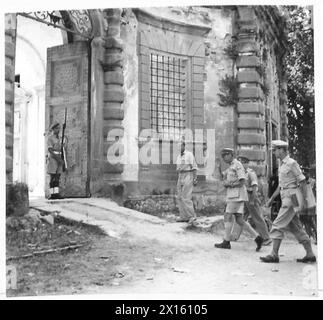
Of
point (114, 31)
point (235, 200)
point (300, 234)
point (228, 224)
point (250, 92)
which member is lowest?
point (300, 234)

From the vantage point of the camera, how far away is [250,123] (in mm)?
7258

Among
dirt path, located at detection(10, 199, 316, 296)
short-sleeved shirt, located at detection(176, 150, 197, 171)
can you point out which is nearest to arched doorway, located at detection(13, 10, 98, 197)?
dirt path, located at detection(10, 199, 316, 296)

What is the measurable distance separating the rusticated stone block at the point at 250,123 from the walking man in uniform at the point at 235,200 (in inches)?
29.3

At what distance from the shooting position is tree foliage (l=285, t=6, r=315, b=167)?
258 inches

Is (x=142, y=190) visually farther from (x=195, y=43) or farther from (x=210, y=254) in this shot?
(x=195, y=43)

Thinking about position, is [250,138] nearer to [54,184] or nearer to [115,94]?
[115,94]

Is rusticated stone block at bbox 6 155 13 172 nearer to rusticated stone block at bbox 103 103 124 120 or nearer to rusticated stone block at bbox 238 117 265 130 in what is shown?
rusticated stone block at bbox 103 103 124 120

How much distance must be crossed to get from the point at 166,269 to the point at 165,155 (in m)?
1.58

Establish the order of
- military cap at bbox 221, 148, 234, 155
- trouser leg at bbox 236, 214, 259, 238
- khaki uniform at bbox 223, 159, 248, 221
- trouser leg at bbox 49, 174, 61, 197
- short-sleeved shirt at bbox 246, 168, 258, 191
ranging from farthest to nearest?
1. trouser leg at bbox 49, 174, 61, 197
2. military cap at bbox 221, 148, 234, 155
3. short-sleeved shirt at bbox 246, 168, 258, 191
4. khaki uniform at bbox 223, 159, 248, 221
5. trouser leg at bbox 236, 214, 259, 238

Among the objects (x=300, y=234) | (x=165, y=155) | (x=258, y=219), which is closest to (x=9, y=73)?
(x=165, y=155)

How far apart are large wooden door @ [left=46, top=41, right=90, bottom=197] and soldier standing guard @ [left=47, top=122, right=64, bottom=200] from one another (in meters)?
0.09

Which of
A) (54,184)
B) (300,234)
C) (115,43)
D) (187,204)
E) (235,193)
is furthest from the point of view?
(54,184)
